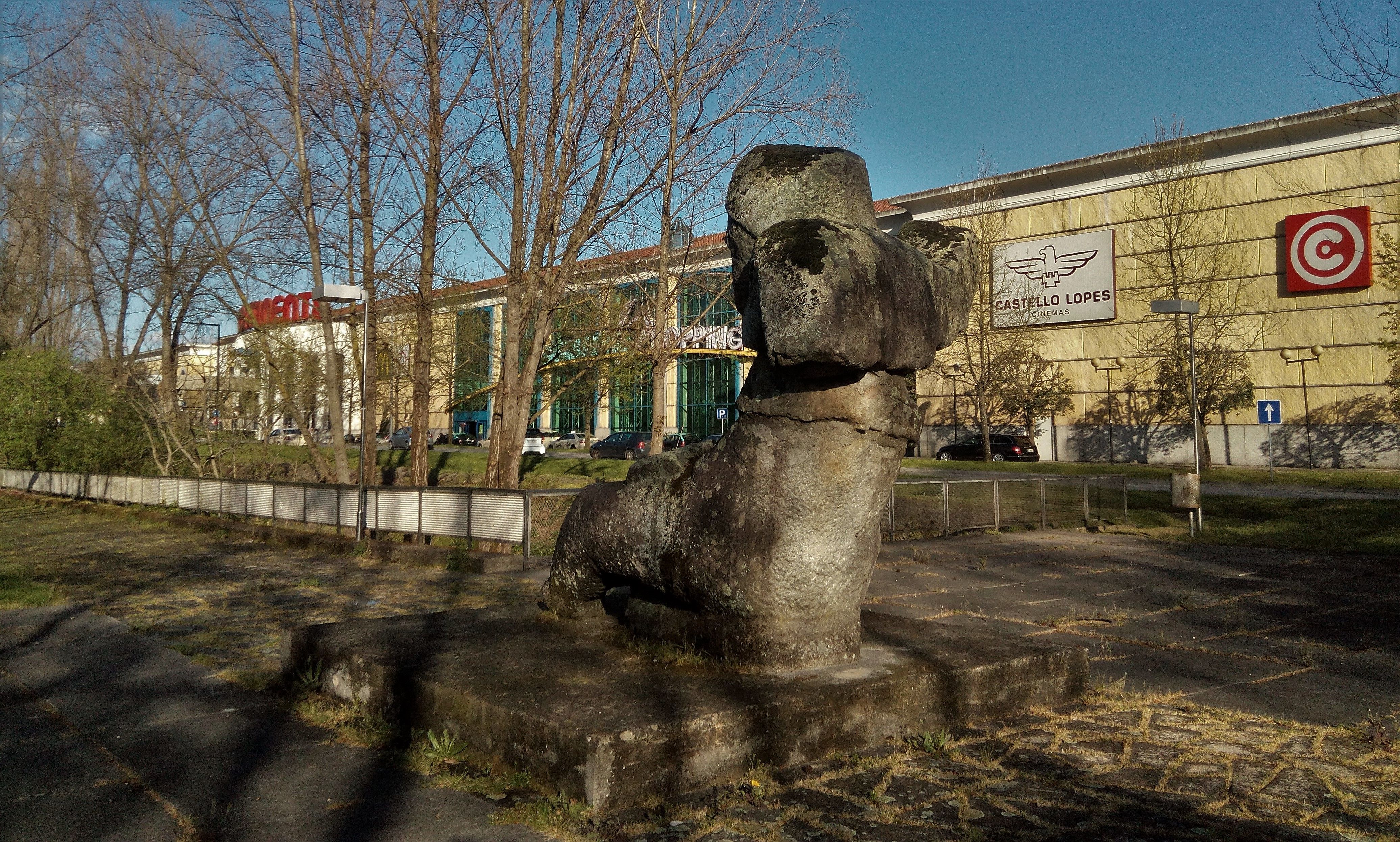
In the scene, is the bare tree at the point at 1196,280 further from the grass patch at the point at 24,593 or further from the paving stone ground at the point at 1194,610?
the grass patch at the point at 24,593

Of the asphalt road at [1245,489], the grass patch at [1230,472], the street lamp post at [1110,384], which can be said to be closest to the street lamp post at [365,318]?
the asphalt road at [1245,489]

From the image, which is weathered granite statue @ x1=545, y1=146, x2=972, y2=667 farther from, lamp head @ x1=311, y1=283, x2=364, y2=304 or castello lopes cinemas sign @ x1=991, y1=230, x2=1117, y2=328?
castello lopes cinemas sign @ x1=991, y1=230, x2=1117, y2=328

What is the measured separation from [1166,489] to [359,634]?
2210 cm

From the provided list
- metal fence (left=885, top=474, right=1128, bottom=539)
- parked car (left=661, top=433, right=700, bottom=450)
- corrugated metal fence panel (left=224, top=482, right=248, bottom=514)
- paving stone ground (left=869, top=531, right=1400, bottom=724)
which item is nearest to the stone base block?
paving stone ground (left=869, top=531, right=1400, bottom=724)

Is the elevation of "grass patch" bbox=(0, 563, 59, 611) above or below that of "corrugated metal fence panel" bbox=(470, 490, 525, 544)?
below

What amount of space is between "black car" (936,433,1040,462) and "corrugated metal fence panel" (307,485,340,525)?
2697 centimetres

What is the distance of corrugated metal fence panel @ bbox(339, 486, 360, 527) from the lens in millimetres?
13188

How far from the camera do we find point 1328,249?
32.8 meters

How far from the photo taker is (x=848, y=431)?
4.11 meters

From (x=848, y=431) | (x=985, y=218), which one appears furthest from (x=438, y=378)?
(x=848, y=431)

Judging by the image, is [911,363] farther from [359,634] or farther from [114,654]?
[114,654]

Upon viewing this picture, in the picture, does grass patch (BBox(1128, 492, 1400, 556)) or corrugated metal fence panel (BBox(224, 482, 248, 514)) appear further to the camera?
corrugated metal fence panel (BBox(224, 482, 248, 514))

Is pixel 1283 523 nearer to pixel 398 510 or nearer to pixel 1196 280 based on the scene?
pixel 398 510

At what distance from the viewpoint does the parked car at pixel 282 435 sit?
19984 mm
